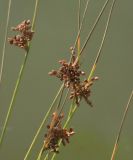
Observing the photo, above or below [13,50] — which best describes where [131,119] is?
below

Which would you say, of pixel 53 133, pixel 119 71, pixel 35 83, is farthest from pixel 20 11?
pixel 53 133

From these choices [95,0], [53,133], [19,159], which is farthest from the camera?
[95,0]

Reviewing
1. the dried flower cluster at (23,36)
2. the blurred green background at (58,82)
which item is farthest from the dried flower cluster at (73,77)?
the blurred green background at (58,82)

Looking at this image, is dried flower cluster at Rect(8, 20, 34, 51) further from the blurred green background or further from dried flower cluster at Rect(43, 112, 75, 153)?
the blurred green background

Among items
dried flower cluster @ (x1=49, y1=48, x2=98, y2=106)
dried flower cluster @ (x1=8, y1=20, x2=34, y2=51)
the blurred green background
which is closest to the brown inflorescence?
dried flower cluster @ (x1=49, y1=48, x2=98, y2=106)

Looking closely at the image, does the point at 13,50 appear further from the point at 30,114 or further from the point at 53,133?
the point at 53,133

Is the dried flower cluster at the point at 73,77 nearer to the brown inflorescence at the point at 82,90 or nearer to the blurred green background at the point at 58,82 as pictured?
the brown inflorescence at the point at 82,90

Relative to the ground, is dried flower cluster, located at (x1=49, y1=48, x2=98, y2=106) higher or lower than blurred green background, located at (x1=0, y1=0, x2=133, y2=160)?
lower

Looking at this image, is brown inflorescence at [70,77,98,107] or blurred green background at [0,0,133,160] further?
blurred green background at [0,0,133,160]
